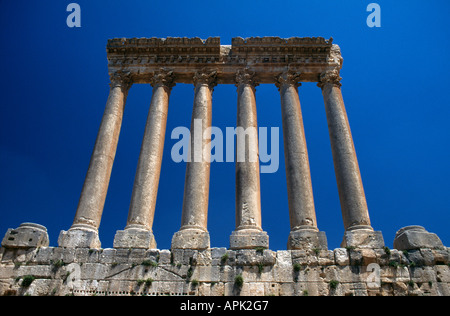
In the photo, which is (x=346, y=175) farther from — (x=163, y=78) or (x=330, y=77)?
(x=163, y=78)

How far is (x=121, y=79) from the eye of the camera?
21.1 metres

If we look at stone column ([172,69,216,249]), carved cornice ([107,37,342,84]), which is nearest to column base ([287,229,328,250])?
stone column ([172,69,216,249])

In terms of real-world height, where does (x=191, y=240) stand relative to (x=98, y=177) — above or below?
below

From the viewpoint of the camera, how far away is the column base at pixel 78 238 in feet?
47.3

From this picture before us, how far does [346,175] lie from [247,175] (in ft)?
17.5

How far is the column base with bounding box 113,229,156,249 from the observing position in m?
14.5

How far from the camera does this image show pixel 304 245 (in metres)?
14.5

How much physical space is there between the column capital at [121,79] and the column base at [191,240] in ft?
37.3

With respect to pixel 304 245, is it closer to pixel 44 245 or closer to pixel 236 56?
pixel 44 245

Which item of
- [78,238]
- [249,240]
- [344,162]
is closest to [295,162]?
[344,162]

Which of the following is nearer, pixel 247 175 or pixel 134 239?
pixel 134 239

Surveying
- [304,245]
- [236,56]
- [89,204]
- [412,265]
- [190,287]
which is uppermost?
[236,56]
